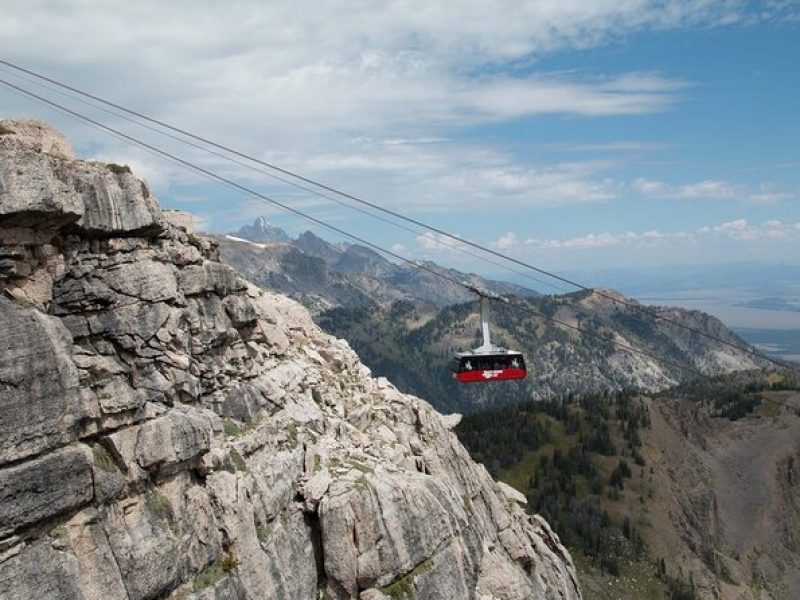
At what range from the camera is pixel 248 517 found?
102ft

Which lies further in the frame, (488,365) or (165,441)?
(488,365)

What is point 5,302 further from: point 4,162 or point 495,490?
point 495,490

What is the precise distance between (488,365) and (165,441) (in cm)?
4186

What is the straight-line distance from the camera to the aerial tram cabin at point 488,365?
6512cm

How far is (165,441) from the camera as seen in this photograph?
2819 cm

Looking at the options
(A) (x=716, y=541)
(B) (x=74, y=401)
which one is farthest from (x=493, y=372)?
(A) (x=716, y=541)

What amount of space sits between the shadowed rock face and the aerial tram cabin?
22.3 m

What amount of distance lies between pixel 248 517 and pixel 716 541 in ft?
672

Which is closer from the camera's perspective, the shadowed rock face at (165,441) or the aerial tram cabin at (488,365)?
the shadowed rock face at (165,441)

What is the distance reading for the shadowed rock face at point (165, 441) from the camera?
2369 centimetres

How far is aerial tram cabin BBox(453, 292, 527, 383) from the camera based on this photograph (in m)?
65.1

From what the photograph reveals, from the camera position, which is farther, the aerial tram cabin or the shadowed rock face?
the aerial tram cabin

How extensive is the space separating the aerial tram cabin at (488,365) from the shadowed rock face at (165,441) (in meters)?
22.3

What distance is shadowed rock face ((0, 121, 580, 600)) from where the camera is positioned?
23.7 metres
